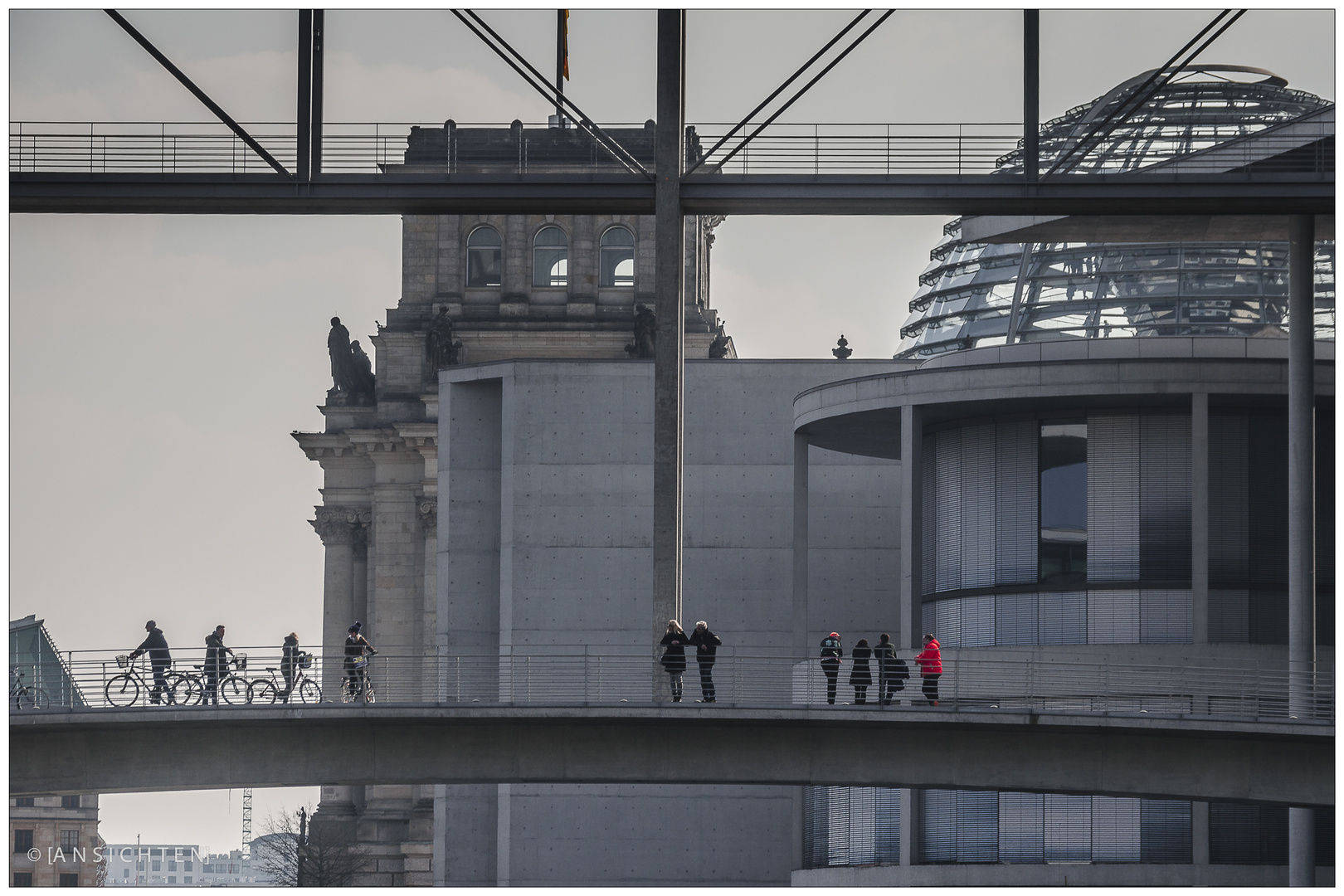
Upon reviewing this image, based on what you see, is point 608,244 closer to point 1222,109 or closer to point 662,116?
point 1222,109

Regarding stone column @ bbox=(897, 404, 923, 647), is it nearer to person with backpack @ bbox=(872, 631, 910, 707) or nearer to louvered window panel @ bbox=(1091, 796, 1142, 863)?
louvered window panel @ bbox=(1091, 796, 1142, 863)

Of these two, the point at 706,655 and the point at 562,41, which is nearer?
the point at 706,655

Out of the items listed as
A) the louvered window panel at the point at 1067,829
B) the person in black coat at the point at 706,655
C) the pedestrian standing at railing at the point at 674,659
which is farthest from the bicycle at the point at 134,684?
the louvered window panel at the point at 1067,829

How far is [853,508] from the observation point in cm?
4862

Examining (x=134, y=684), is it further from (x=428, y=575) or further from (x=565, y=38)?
(x=428, y=575)

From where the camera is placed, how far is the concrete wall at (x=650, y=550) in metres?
47.7

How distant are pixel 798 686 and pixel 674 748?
30.5 ft

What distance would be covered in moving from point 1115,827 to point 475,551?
20.1 metres

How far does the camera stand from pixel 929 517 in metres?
39.5

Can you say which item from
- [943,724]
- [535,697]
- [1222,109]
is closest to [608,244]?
[1222,109]

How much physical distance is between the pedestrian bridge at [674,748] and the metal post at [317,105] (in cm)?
962

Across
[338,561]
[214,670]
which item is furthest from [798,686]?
[338,561]

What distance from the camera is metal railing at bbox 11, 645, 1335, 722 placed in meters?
28.9

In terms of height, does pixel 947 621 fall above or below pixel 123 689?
above
